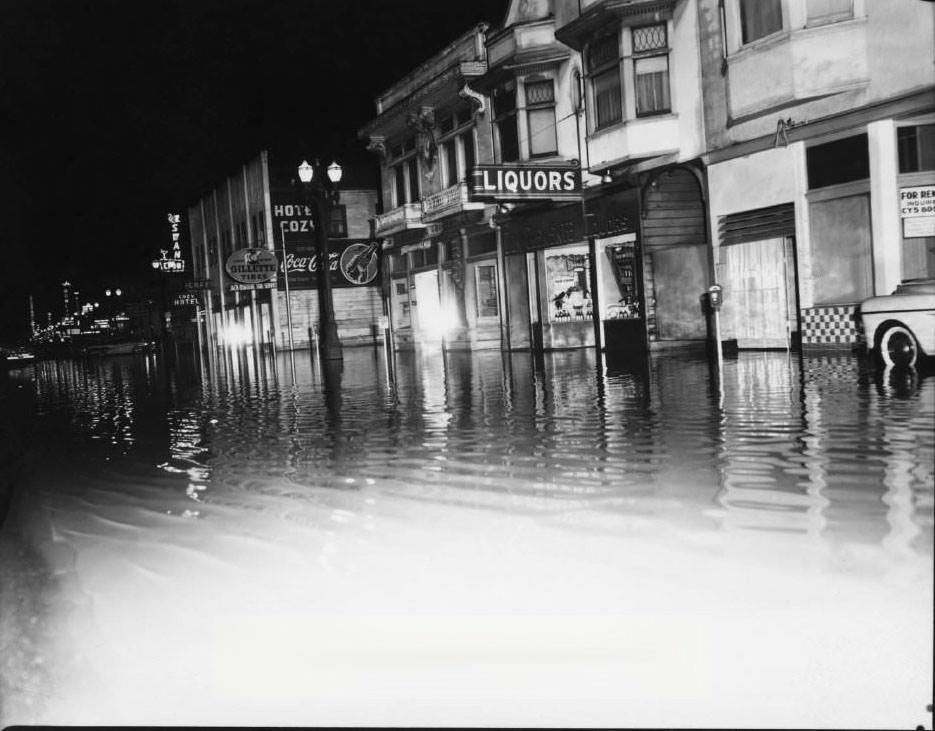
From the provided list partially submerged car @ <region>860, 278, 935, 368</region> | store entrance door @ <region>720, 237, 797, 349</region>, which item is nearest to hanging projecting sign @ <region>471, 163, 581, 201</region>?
store entrance door @ <region>720, 237, 797, 349</region>

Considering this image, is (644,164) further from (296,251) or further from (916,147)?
(296,251)

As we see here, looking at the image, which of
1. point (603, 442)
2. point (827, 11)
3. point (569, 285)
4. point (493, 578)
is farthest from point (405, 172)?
point (493, 578)

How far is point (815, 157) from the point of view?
65.4ft

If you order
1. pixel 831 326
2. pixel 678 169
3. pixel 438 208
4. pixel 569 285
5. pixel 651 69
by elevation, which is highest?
pixel 651 69

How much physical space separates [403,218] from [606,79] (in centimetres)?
1503

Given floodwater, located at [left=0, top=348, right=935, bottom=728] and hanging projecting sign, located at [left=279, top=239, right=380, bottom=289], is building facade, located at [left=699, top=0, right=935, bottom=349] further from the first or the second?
hanging projecting sign, located at [left=279, top=239, right=380, bottom=289]

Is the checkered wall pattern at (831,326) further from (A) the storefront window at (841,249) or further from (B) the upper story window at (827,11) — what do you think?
(B) the upper story window at (827,11)

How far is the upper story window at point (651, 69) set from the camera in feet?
76.9

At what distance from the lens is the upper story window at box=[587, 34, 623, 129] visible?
24359 millimetres

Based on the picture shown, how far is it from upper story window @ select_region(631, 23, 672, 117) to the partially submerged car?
10.0 metres

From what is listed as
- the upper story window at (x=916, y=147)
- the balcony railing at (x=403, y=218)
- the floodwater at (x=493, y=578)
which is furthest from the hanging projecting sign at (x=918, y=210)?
the balcony railing at (x=403, y=218)

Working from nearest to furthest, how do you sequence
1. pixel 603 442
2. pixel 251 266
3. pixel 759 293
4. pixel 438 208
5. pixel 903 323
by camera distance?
1. pixel 603 442
2. pixel 903 323
3. pixel 759 293
4. pixel 438 208
5. pixel 251 266

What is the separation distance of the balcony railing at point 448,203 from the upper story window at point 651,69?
854 cm

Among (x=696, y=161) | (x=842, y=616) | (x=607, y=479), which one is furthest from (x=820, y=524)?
(x=696, y=161)
